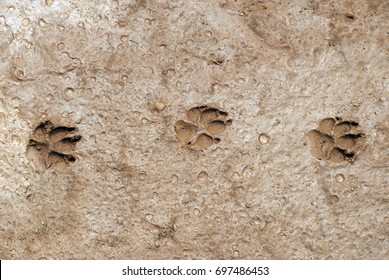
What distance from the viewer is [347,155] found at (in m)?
2.14

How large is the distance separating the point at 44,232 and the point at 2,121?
0.52m

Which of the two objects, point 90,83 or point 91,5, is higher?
point 91,5

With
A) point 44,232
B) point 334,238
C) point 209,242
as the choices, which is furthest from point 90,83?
point 334,238

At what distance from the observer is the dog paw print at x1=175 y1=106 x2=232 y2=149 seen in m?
2.16

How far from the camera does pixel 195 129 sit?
2164 mm

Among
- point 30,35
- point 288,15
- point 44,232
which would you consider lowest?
point 44,232

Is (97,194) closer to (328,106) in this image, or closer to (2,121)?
(2,121)

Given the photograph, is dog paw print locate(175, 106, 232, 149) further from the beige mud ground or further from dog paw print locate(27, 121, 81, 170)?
dog paw print locate(27, 121, 81, 170)

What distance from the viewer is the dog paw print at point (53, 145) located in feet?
7.13

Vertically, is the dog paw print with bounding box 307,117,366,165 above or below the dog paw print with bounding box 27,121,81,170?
above

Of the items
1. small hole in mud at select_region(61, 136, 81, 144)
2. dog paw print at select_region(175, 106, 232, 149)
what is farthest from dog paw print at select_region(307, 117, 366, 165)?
small hole in mud at select_region(61, 136, 81, 144)

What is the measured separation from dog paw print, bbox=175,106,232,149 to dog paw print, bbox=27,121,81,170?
46 cm

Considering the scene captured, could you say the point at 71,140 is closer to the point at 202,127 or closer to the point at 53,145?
the point at 53,145

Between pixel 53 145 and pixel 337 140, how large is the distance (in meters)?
1.21
